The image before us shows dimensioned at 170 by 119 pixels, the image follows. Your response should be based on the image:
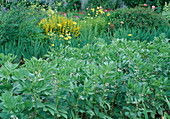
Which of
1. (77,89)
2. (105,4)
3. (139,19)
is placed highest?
(105,4)

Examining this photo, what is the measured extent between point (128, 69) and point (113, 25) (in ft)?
11.4

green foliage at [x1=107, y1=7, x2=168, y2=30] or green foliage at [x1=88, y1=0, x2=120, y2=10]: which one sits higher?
green foliage at [x1=88, y1=0, x2=120, y2=10]

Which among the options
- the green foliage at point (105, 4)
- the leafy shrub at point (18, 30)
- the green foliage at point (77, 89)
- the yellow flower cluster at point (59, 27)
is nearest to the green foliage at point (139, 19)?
the yellow flower cluster at point (59, 27)

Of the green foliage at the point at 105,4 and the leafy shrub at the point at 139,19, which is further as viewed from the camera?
the green foliage at the point at 105,4

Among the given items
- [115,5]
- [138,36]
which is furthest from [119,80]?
[115,5]

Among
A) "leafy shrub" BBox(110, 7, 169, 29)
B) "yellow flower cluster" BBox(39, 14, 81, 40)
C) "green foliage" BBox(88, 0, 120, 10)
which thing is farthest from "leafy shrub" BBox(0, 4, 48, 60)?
"green foliage" BBox(88, 0, 120, 10)

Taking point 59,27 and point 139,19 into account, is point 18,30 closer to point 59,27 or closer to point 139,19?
point 59,27

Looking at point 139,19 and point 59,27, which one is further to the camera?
point 139,19

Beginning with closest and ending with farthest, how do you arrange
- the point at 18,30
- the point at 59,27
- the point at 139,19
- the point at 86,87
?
1. the point at 86,87
2. the point at 18,30
3. the point at 59,27
4. the point at 139,19

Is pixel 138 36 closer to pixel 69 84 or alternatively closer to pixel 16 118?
pixel 69 84

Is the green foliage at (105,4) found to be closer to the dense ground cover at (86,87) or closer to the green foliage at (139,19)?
the green foliage at (139,19)

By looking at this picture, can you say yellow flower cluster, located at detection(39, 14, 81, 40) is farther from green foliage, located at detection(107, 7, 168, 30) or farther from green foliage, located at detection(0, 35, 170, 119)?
green foliage, located at detection(0, 35, 170, 119)

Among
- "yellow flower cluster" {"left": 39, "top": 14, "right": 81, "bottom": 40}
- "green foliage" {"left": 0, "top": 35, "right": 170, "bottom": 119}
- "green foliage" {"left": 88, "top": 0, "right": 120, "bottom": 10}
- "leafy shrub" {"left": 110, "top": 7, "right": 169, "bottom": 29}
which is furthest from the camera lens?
"green foliage" {"left": 88, "top": 0, "right": 120, "bottom": 10}

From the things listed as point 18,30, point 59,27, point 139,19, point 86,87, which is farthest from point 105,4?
point 86,87
